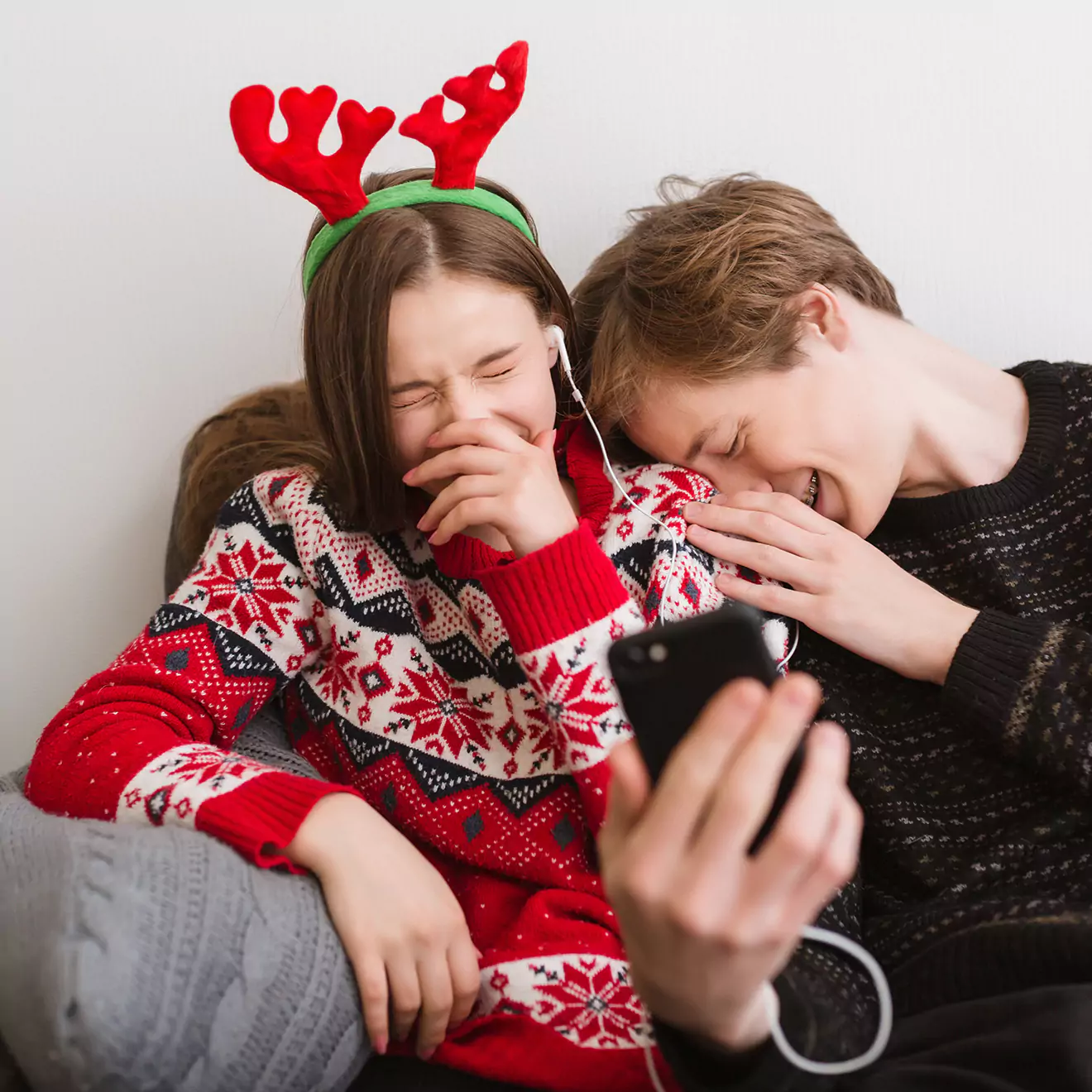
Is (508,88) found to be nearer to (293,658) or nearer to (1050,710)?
(293,658)

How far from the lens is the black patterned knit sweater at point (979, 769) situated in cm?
70

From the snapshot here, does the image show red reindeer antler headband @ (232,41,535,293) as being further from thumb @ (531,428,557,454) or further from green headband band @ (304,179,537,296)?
thumb @ (531,428,557,454)

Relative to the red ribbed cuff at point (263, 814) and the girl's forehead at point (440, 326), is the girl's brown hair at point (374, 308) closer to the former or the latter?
the girl's forehead at point (440, 326)

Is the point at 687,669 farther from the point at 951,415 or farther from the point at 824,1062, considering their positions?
the point at 951,415

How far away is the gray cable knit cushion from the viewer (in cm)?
62

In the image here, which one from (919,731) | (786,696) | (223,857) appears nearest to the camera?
(786,696)

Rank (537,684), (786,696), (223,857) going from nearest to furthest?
1. (786,696)
2. (223,857)
3. (537,684)

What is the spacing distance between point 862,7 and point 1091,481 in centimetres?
62

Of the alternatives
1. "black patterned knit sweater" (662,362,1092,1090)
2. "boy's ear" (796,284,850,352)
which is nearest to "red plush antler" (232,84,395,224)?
"boy's ear" (796,284,850,352)

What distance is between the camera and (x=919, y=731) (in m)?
0.98

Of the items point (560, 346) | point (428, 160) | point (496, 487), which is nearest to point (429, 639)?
point (496, 487)

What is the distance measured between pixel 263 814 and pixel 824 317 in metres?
0.73

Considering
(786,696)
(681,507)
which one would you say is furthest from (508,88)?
(786,696)

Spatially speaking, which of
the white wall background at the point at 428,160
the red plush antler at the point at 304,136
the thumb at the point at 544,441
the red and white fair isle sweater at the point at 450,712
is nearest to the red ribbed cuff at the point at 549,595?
the red and white fair isle sweater at the point at 450,712
